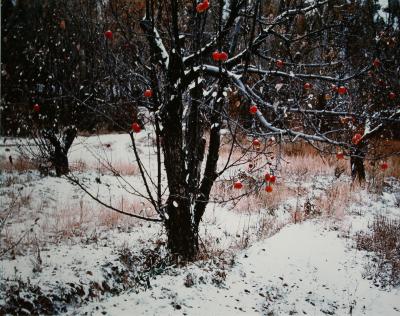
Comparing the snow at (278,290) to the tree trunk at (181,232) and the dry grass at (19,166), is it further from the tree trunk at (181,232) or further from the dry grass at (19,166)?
the dry grass at (19,166)

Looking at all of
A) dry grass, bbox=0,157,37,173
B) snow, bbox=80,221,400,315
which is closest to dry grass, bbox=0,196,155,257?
snow, bbox=80,221,400,315

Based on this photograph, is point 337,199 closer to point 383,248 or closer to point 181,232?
point 383,248

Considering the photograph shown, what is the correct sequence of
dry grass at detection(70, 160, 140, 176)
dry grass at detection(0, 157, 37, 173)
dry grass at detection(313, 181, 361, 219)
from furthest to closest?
dry grass at detection(70, 160, 140, 176) < dry grass at detection(0, 157, 37, 173) < dry grass at detection(313, 181, 361, 219)

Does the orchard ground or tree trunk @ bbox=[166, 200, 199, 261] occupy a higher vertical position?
tree trunk @ bbox=[166, 200, 199, 261]

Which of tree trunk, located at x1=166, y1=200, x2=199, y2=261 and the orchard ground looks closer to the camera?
the orchard ground

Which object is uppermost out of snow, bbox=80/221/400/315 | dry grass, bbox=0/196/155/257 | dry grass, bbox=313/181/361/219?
dry grass, bbox=313/181/361/219

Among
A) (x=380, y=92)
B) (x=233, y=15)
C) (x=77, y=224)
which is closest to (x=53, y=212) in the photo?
(x=77, y=224)

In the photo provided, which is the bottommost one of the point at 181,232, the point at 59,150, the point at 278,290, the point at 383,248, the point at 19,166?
the point at 278,290

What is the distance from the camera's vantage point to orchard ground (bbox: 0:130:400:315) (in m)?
3.00

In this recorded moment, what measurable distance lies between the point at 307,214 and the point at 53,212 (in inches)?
154

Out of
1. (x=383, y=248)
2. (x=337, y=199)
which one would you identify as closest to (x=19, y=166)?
(x=337, y=199)

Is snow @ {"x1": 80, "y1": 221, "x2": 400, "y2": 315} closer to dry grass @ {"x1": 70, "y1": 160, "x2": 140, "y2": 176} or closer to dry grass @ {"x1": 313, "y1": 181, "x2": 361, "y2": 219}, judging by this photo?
dry grass @ {"x1": 313, "y1": 181, "x2": 361, "y2": 219}

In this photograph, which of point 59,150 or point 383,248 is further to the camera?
point 59,150

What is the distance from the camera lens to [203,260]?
3.65 m
